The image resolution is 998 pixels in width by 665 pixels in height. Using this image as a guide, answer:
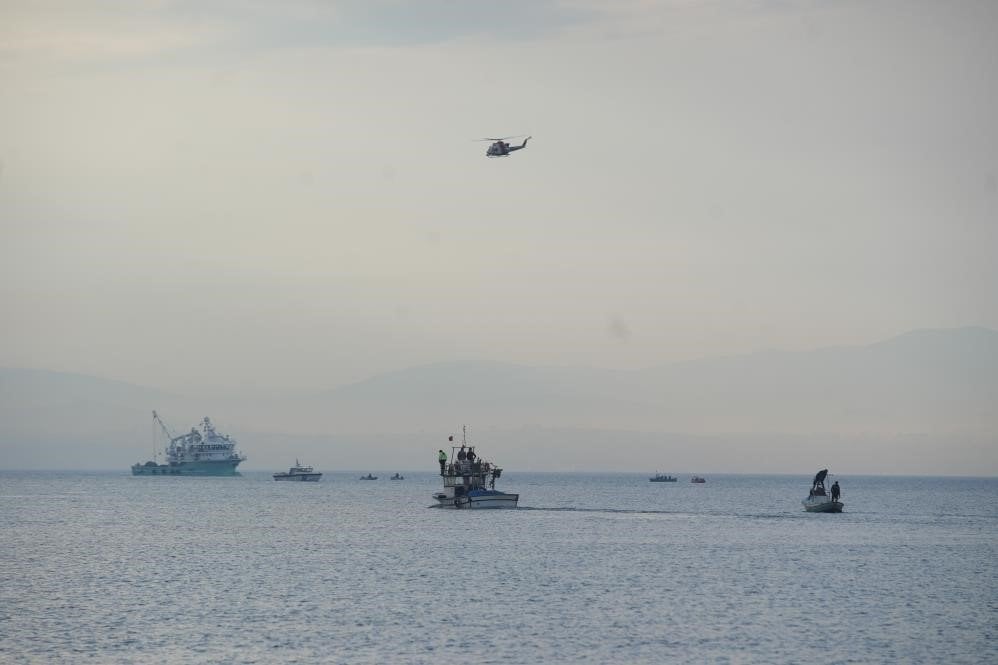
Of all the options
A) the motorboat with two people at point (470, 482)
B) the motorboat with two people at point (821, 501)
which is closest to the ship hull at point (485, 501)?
the motorboat with two people at point (470, 482)

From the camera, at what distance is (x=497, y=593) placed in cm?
6619

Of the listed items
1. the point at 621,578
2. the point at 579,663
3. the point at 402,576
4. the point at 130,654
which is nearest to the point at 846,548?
the point at 621,578

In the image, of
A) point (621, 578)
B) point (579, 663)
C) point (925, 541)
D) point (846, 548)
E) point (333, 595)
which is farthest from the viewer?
point (925, 541)

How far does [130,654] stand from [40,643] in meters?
4.69

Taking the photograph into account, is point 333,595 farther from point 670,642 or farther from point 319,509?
point 319,509

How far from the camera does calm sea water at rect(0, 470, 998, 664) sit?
1955 inches

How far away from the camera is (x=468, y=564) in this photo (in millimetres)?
80562

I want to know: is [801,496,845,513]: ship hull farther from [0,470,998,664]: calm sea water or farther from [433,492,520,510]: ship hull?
[433,492,520,510]: ship hull

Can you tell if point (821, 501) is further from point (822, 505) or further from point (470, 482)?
point (470, 482)

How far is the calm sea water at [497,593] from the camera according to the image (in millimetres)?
49656

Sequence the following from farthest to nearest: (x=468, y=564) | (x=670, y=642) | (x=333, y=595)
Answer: (x=468, y=564), (x=333, y=595), (x=670, y=642)

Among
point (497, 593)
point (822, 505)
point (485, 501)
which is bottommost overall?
point (497, 593)

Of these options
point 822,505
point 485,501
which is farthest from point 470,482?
point 822,505

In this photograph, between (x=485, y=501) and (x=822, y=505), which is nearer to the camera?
(x=485, y=501)
